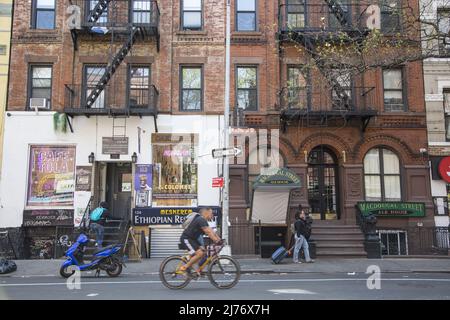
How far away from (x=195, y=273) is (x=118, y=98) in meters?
10.8

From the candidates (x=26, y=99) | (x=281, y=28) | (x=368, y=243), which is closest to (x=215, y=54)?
(x=281, y=28)

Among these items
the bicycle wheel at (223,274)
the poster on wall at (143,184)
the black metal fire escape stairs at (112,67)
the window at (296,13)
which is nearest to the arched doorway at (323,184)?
the window at (296,13)

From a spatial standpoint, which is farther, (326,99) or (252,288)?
(326,99)

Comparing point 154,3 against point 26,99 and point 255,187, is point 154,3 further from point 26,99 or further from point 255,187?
point 255,187

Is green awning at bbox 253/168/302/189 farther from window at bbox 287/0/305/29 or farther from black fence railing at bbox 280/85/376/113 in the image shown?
window at bbox 287/0/305/29

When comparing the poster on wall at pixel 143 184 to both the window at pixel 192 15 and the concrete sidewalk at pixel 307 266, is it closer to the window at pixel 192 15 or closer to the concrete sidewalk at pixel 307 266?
the concrete sidewalk at pixel 307 266

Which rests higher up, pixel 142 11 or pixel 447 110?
pixel 142 11

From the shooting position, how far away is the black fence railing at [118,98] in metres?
18.3

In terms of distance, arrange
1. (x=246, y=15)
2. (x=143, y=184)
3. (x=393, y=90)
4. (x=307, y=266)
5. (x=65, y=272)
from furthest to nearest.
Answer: (x=246, y=15) → (x=393, y=90) → (x=143, y=184) → (x=307, y=266) → (x=65, y=272)

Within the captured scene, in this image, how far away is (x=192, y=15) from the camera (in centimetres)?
1959

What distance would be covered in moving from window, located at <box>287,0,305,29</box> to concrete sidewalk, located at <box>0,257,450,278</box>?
9860 millimetres

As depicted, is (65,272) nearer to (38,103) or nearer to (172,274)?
(172,274)

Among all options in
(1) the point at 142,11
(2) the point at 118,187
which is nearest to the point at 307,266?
(2) the point at 118,187

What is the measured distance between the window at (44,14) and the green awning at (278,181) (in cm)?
1084
